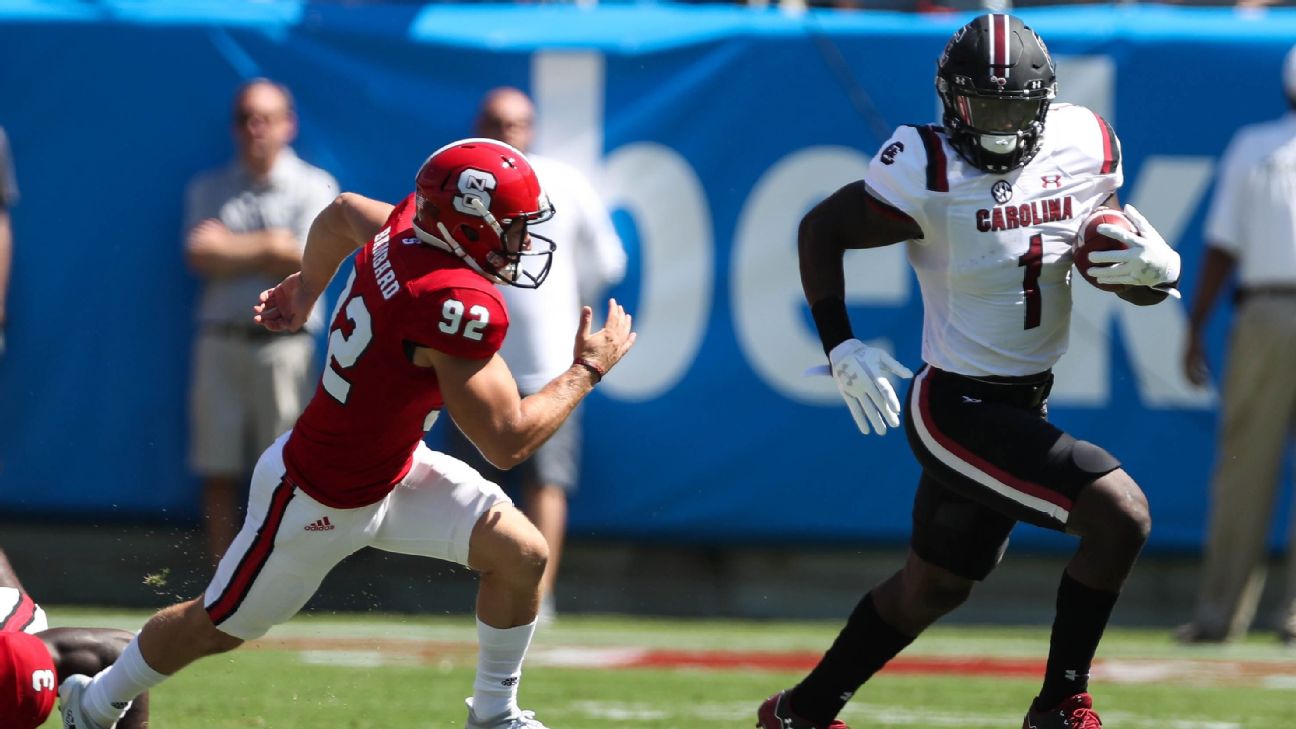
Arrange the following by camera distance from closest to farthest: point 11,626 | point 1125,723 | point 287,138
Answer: point 11,626
point 1125,723
point 287,138

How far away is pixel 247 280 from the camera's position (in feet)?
25.3

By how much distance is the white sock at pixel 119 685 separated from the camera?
4.41m

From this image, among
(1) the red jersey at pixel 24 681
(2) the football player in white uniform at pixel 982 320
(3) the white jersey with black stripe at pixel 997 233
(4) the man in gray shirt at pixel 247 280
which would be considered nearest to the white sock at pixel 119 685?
(1) the red jersey at pixel 24 681

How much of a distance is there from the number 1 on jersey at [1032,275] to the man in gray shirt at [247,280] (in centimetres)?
370

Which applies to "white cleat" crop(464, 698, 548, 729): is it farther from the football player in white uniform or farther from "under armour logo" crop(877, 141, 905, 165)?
"under armour logo" crop(877, 141, 905, 165)

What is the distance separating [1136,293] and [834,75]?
3421 mm

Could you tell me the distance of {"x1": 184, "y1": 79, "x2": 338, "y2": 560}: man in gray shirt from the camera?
7.68 meters

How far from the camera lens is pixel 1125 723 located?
558 cm

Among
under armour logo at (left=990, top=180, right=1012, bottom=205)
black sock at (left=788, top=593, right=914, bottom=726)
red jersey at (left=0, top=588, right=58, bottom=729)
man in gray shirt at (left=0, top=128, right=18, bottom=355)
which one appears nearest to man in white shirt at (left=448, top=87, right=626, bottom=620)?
man in gray shirt at (left=0, top=128, right=18, bottom=355)

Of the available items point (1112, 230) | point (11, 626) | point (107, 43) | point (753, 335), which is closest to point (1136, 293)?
point (1112, 230)

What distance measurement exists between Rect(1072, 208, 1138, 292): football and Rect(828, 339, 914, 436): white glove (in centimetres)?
47

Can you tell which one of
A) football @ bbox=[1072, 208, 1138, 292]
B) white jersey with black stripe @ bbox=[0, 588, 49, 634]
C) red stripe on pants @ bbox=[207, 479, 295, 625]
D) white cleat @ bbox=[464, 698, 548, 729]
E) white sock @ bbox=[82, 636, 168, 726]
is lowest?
white cleat @ bbox=[464, 698, 548, 729]

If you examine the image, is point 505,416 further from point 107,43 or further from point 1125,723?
point 107,43

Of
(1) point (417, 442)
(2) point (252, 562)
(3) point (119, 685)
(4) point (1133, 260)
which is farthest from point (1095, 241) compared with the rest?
(3) point (119, 685)
